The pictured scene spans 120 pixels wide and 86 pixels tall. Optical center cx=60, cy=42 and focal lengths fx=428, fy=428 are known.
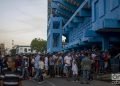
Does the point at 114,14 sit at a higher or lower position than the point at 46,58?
higher

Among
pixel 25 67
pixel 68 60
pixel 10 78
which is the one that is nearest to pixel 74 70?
pixel 68 60

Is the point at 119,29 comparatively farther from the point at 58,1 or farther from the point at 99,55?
the point at 58,1

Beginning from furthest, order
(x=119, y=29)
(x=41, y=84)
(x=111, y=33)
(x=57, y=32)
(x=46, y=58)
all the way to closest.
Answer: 1. (x=57, y=32)
2. (x=111, y=33)
3. (x=119, y=29)
4. (x=46, y=58)
5. (x=41, y=84)

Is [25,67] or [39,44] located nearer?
[25,67]

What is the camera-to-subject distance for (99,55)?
93.7 ft

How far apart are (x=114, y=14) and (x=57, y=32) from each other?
2090 inches

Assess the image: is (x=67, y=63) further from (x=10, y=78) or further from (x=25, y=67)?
(x=10, y=78)

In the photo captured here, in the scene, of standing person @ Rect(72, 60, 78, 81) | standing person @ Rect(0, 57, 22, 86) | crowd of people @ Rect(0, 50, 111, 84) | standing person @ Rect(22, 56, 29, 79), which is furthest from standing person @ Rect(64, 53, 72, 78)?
standing person @ Rect(0, 57, 22, 86)

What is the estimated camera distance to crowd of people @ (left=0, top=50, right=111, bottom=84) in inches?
1022

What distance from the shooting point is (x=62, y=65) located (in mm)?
31000

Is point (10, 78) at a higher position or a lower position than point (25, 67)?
lower

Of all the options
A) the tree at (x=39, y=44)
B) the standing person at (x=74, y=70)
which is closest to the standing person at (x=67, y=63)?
the standing person at (x=74, y=70)

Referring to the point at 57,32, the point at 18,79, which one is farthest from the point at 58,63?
the point at 57,32

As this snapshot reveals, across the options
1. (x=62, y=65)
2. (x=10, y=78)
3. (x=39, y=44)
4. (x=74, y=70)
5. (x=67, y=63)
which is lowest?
(x=10, y=78)
